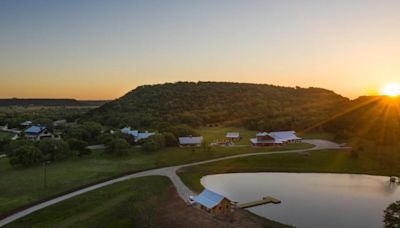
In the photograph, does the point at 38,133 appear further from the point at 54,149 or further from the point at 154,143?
the point at 154,143

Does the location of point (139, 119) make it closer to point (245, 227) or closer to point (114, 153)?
point (114, 153)

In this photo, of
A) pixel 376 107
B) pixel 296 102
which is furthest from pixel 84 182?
pixel 296 102

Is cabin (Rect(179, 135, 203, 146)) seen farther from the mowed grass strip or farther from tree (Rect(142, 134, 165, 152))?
the mowed grass strip

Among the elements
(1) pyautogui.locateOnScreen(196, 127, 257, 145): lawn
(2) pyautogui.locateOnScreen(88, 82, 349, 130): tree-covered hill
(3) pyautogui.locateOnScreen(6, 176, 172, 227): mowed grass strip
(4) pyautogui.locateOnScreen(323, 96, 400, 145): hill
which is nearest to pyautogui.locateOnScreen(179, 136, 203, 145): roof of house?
(1) pyautogui.locateOnScreen(196, 127, 257, 145): lawn

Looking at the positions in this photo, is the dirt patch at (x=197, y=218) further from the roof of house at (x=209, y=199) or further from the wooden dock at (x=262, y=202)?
the wooden dock at (x=262, y=202)

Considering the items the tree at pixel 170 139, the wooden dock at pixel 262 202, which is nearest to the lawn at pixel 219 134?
the tree at pixel 170 139

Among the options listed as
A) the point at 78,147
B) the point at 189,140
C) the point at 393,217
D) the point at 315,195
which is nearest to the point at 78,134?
the point at 78,147
